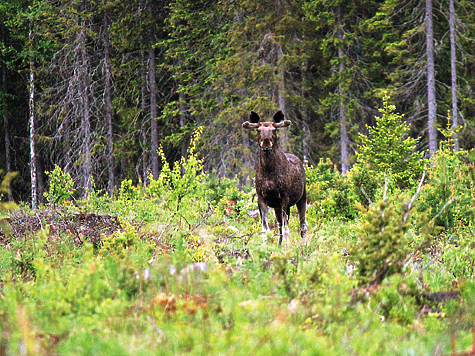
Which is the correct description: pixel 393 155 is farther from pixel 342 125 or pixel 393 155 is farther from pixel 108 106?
pixel 108 106

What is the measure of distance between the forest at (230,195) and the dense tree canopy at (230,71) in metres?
0.15

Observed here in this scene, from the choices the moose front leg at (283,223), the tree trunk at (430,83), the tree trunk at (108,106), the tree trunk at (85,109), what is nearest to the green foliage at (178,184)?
the moose front leg at (283,223)

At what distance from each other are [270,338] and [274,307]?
1.02m

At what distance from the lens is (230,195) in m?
14.8

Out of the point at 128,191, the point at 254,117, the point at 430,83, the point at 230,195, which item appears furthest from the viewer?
the point at 430,83

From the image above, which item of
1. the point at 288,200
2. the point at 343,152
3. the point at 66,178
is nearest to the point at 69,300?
the point at 288,200

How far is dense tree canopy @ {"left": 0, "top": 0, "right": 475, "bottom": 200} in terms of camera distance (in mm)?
27312

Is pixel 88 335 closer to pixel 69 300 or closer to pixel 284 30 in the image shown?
pixel 69 300

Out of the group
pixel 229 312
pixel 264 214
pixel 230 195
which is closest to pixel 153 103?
pixel 230 195

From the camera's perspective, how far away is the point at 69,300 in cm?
442

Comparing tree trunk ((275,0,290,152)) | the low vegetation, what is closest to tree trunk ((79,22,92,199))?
tree trunk ((275,0,290,152))

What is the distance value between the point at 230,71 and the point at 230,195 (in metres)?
14.7

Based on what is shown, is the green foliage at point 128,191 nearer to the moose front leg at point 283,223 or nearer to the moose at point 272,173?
the moose front leg at point 283,223

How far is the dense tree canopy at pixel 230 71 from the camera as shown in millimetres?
27312
